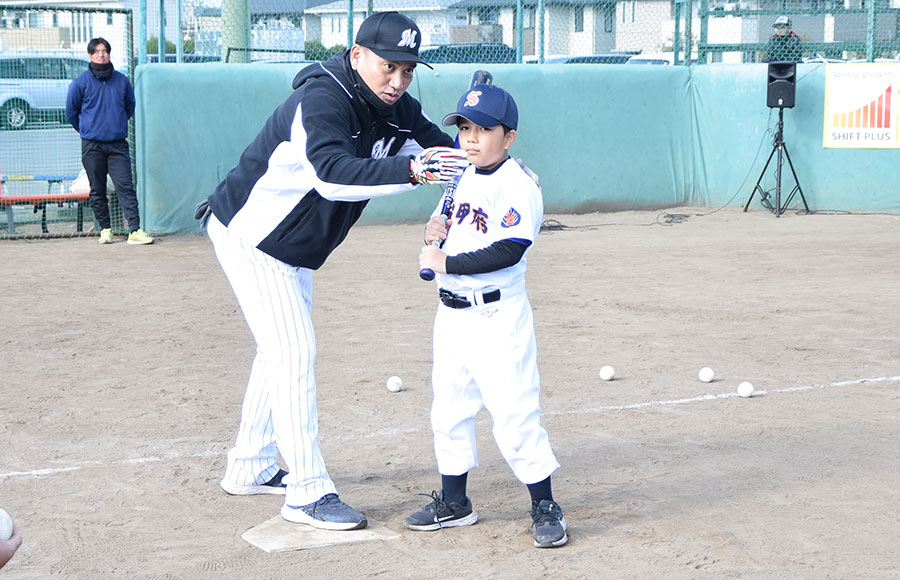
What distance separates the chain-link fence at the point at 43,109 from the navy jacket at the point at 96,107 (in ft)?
3.95

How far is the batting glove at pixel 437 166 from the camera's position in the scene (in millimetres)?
3842

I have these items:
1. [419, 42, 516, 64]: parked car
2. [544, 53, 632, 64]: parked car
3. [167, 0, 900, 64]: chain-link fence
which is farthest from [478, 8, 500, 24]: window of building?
[544, 53, 632, 64]: parked car

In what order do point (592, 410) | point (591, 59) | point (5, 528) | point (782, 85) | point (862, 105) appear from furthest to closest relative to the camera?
point (591, 59) < point (862, 105) < point (782, 85) < point (592, 410) < point (5, 528)

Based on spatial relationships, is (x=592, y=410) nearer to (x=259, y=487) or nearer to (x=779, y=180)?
(x=259, y=487)

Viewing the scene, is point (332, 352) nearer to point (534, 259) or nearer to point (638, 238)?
point (534, 259)

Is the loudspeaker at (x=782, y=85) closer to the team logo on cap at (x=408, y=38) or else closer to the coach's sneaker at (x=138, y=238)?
the coach's sneaker at (x=138, y=238)

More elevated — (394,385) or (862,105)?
(862,105)

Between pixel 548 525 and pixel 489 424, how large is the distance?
169 centimetres

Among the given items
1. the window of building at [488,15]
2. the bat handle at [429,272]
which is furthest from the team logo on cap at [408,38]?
the window of building at [488,15]

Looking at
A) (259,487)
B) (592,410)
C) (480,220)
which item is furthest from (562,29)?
(480,220)

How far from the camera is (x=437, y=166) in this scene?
3842mm

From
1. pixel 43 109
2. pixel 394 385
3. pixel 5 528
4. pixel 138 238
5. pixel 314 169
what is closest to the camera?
pixel 5 528

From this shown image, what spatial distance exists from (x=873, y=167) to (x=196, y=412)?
11838 mm

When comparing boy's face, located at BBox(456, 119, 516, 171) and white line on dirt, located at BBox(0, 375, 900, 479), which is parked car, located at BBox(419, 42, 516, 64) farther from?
boy's face, located at BBox(456, 119, 516, 171)
